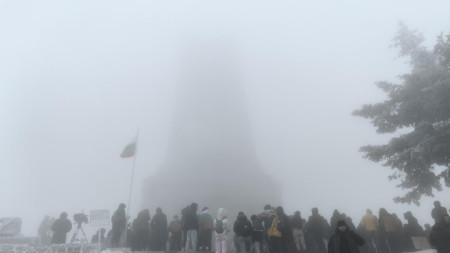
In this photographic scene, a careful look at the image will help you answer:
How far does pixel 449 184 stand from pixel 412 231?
10.6ft

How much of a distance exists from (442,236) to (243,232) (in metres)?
5.42

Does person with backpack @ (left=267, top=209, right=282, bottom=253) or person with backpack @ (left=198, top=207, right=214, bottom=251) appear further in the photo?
person with backpack @ (left=198, top=207, right=214, bottom=251)

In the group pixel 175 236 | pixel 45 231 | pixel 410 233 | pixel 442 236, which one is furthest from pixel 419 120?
pixel 45 231

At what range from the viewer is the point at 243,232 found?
37.3ft

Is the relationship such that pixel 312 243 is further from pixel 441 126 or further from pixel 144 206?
pixel 144 206

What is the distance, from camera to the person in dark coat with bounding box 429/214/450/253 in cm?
844

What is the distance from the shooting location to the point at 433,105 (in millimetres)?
14180

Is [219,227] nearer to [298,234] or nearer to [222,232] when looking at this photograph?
[222,232]

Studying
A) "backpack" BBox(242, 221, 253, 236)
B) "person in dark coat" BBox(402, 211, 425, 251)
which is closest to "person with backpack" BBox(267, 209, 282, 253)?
"backpack" BBox(242, 221, 253, 236)

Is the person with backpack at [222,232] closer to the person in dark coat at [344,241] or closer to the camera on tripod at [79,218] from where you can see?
the person in dark coat at [344,241]

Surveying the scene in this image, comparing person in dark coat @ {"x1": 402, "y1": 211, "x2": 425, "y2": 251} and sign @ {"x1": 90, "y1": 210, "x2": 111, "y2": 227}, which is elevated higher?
sign @ {"x1": 90, "y1": 210, "x2": 111, "y2": 227}

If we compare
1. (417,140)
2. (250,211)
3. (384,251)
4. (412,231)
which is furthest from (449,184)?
(250,211)

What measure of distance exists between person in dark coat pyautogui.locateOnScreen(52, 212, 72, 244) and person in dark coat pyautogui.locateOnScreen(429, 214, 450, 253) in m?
12.1

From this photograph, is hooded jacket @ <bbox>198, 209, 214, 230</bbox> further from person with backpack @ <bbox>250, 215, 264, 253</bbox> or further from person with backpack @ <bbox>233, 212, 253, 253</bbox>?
person with backpack @ <bbox>250, 215, 264, 253</bbox>
